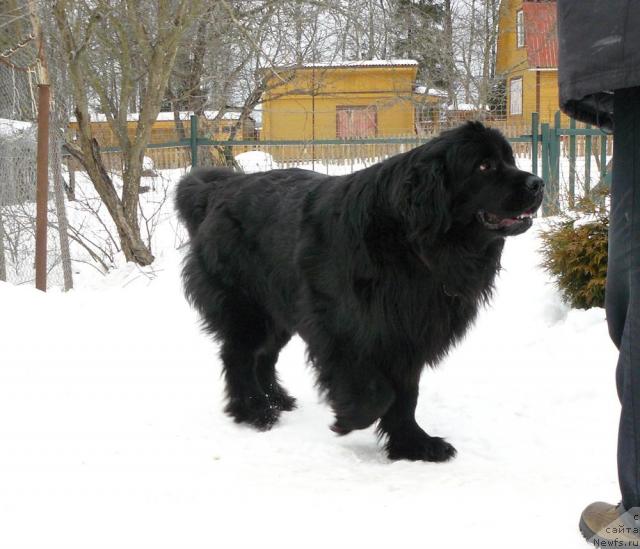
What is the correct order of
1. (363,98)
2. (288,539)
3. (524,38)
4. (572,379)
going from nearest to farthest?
(288,539) < (572,379) < (363,98) < (524,38)

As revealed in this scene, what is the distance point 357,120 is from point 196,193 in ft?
58.7

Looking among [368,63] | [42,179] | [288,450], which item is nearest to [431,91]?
[368,63]

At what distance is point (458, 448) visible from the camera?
342 cm

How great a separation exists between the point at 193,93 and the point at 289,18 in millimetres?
4573

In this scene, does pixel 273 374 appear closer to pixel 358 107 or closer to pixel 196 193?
pixel 196 193

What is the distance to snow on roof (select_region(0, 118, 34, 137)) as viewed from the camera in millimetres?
8188

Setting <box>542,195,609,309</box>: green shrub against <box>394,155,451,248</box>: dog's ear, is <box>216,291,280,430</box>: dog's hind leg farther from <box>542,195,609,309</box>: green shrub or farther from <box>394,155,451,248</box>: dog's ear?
<box>542,195,609,309</box>: green shrub

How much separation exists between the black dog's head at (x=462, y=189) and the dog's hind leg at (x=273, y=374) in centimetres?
142

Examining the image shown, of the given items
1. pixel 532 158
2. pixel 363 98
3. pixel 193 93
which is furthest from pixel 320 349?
pixel 363 98

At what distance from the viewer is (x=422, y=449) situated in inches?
130

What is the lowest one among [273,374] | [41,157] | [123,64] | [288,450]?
[288,450]

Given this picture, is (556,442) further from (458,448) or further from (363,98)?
(363,98)

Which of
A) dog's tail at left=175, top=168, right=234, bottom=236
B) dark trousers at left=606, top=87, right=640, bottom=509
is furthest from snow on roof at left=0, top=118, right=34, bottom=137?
dark trousers at left=606, top=87, right=640, bottom=509

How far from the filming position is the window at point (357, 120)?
21.4 m
